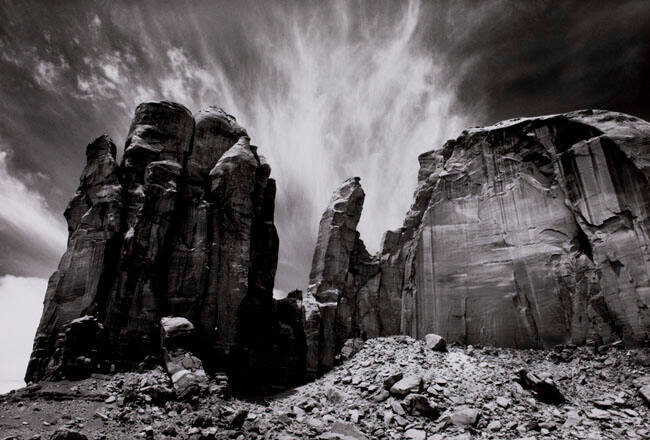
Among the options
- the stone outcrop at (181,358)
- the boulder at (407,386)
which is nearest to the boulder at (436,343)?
the boulder at (407,386)

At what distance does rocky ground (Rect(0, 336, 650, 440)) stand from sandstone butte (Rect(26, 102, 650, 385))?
228cm

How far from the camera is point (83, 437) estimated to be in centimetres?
1961

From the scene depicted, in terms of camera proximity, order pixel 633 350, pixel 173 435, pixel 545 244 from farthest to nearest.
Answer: pixel 545 244 < pixel 633 350 < pixel 173 435

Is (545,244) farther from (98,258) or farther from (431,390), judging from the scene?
(98,258)

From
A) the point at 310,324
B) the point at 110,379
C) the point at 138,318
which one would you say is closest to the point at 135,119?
the point at 138,318

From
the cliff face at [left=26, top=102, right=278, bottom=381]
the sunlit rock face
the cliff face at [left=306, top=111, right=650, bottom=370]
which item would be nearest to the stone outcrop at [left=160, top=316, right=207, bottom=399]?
the cliff face at [left=26, top=102, right=278, bottom=381]

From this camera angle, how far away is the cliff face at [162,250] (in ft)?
93.6

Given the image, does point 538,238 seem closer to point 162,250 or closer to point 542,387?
point 542,387

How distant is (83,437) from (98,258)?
13.5m

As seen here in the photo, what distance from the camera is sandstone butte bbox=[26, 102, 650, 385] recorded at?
27016 millimetres

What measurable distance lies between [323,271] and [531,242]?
784 inches

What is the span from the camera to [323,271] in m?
42.6

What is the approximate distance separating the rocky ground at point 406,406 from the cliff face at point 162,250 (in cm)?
380

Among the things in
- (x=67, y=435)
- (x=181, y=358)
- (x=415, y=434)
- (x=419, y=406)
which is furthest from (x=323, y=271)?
(x=67, y=435)
